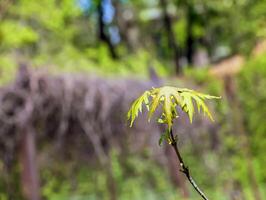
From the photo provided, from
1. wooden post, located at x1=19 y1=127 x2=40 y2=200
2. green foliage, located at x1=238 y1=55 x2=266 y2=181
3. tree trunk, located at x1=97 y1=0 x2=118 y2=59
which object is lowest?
wooden post, located at x1=19 y1=127 x2=40 y2=200

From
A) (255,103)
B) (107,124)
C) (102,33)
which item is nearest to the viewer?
(107,124)

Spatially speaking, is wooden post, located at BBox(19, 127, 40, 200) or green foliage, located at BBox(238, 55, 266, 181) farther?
green foliage, located at BBox(238, 55, 266, 181)

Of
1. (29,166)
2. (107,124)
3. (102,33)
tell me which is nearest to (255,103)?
(107,124)

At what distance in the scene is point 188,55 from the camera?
1661cm

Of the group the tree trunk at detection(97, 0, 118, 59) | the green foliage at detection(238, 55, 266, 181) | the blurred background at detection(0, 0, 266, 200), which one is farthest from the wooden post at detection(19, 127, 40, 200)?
the tree trunk at detection(97, 0, 118, 59)

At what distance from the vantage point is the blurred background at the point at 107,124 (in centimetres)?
553

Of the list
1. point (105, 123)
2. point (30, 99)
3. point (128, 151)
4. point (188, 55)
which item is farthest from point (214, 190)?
point (188, 55)

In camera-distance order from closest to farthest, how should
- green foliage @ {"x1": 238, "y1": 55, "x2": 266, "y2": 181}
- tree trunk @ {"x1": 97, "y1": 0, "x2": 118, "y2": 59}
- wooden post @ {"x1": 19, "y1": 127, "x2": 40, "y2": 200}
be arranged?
wooden post @ {"x1": 19, "y1": 127, "x2": 40, "y2": 200} → green foliage @ {"x1": 238, "y1": 55, "x2": 266, "y2": 181} → tree trunk @ {"x1": 97, "y1": 0, "x2": 118, "y2": 59}

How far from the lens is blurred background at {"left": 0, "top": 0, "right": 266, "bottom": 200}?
5.53 m

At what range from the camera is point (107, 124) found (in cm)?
631

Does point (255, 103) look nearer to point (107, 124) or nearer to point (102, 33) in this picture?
point (107, 124)

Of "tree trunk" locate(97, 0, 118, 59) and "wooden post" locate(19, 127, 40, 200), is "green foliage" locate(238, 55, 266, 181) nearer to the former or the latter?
"wooden post" locate(19, 127, 40, 200)

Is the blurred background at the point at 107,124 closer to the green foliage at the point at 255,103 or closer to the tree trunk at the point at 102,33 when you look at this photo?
the green foliage at the point at 255,103

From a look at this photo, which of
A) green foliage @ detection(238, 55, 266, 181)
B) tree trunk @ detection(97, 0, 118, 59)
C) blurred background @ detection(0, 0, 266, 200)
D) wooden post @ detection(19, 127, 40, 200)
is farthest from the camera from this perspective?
tree trunk @ detection(97, 0, 118, 59)
